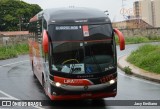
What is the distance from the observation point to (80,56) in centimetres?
1197

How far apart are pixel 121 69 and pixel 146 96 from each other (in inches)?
364

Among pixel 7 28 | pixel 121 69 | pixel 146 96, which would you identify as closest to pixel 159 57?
pixel 121 69

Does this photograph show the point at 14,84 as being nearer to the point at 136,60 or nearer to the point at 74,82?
the point at 74,82

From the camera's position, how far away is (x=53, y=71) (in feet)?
39.1

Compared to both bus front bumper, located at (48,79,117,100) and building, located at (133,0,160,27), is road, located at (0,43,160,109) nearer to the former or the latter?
bus front bumper, located at (48,79,117,100)

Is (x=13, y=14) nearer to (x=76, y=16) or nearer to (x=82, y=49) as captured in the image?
(x=76, y=16)

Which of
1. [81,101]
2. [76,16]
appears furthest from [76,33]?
[81,101]

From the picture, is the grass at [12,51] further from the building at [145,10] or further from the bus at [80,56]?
the building at [145,10]

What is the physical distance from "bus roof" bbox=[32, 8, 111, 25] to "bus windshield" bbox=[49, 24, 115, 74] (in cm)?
21

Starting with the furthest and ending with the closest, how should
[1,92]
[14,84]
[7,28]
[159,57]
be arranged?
[7,28], [159,57], [14,84], [1,92]

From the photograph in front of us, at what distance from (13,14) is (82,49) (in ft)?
228

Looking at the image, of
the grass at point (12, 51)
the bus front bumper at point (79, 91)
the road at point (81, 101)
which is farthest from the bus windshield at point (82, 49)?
the grass at point (12, 51)

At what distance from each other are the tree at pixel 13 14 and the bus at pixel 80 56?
65.7m

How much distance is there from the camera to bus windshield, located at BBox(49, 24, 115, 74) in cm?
1188
